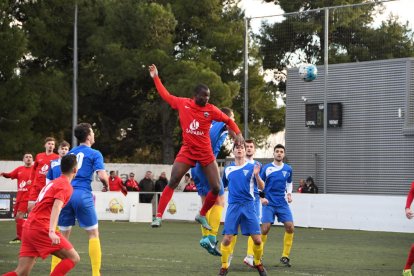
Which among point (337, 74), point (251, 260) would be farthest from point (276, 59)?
point (251, 260)

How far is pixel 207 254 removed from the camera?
19812 mm

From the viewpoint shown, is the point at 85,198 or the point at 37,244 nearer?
the point at 37,244

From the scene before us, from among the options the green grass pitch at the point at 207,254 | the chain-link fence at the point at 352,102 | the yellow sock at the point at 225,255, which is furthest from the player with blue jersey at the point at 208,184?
the chain-link fence at the point at 352,102

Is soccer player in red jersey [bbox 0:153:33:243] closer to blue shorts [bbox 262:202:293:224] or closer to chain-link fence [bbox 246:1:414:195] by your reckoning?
blue shorts [bbox 262:202:293:224]

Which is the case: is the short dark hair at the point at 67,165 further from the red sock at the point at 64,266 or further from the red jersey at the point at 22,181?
the red jersey at the point at 22,181

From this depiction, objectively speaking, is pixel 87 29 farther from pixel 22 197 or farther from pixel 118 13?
pixel 22 197

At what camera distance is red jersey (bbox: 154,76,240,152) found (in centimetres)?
1412

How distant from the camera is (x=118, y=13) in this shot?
48.8 metres

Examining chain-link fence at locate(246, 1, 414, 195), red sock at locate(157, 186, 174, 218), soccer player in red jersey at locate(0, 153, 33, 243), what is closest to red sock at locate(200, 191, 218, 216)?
red sock at locate(157, 186, 174, 218)

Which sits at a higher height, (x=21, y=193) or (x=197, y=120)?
(x=197, y=120)

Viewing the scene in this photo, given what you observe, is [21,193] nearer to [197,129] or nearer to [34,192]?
[34,192]

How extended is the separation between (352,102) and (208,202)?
85.0 ft

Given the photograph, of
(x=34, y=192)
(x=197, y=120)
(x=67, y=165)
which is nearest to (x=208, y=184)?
(x=197, y=120)

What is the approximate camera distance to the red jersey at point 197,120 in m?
14.1
